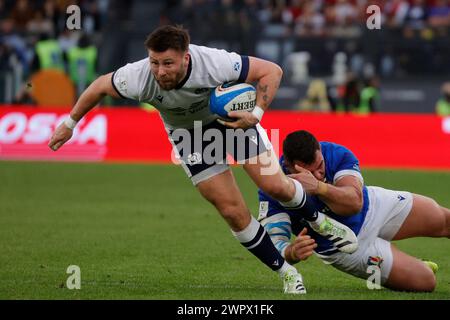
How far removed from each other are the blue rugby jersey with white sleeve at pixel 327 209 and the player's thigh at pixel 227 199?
0.27 metres

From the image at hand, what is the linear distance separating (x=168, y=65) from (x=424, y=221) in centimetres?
245

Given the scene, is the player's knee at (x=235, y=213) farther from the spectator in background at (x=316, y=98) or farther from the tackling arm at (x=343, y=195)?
the spectator in background at (x=316, y=98)

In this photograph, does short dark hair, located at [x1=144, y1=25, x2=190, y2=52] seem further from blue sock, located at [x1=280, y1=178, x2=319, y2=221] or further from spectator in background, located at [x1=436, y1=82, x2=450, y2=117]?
spectator in background, located at [x1=436, y1=82, x2=450, y2=117]

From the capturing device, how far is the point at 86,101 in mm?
8188

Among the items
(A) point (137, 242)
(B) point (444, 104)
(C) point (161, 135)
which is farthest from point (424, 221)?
(B) point (444, 104)

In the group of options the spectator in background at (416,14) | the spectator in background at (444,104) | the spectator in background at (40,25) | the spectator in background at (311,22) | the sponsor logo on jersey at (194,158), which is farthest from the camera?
the spectator in background at (40,25)

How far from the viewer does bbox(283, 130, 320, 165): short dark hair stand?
7.85 meters

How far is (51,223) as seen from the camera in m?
12.8

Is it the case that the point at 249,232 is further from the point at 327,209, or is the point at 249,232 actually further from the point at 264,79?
the point at 264,79

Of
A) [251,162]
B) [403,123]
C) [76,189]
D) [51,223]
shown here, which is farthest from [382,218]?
[403,123]

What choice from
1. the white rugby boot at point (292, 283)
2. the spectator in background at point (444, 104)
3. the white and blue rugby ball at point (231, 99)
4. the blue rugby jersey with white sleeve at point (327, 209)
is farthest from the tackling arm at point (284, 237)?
the spectator in background at point (444, 104)

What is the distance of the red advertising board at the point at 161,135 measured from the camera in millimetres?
19109

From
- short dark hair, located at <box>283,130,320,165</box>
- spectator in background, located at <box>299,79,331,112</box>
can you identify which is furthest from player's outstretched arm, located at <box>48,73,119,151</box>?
spectator in background, located at <box>299,79,331,112</box>
